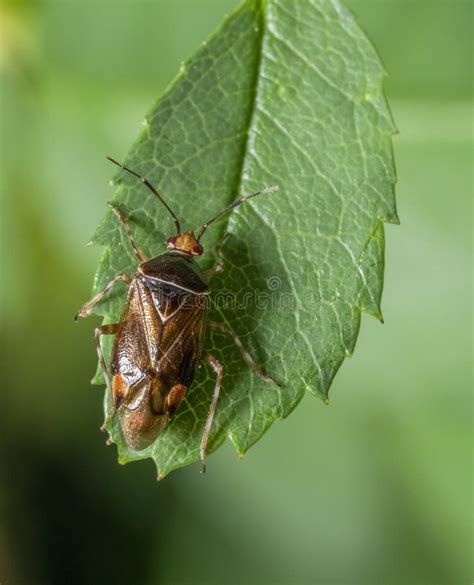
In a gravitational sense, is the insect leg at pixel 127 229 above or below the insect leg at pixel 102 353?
above

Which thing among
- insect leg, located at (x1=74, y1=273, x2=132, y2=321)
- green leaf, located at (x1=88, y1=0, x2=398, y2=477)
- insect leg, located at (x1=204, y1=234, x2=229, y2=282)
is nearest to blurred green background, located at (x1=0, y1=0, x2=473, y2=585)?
insect leg, located at (x1=74, y1=273, x2=132, y2=321)

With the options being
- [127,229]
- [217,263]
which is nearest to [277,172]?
[217,263]

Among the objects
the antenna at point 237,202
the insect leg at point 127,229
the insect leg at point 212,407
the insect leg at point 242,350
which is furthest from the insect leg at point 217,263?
the insect leg at point 212,407

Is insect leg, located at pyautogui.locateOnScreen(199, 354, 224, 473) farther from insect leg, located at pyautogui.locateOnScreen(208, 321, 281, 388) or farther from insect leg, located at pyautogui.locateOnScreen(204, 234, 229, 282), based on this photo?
insect leg, located at pyautogui.locateOnScreen(204, 234, 229, 282)

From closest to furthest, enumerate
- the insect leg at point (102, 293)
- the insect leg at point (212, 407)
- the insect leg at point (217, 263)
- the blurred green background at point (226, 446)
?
the insect leg at point (212, 407) < the insect leg at point (102, 293) < the insect leg at point (217, 263) < the blurred green background at point (226, 446)

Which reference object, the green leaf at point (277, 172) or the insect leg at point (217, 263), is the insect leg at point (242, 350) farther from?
the insect leg at point (217, 263)

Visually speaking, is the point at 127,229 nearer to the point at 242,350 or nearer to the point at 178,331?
the point at 178,331
